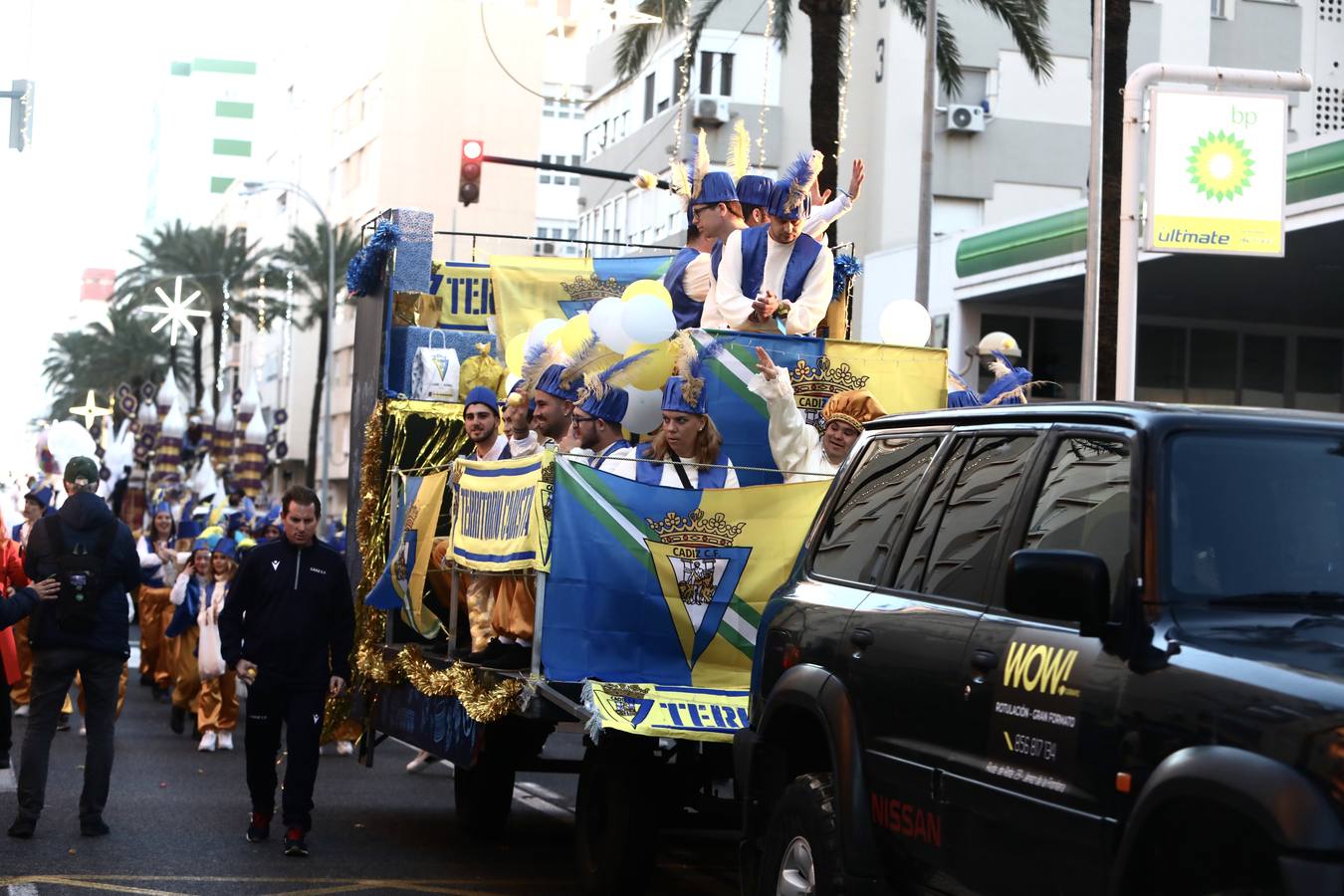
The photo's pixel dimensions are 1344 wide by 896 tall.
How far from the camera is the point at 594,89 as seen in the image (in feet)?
202

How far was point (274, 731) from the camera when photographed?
1122 cm

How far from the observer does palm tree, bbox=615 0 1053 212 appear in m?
21.8

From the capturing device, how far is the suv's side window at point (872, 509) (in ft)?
20.7

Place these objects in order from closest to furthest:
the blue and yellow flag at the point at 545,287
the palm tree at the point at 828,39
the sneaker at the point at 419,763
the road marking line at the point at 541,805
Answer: the road marking line at the point at 541,805 < the blue and yellow flag at the point at 545,287 < the sneaker at the point at 419,763 < the palm tree at the point at 828,39

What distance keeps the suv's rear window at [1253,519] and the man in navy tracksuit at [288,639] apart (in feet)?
22.9

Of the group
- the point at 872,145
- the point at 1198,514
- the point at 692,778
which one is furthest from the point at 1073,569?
the point at 872,145

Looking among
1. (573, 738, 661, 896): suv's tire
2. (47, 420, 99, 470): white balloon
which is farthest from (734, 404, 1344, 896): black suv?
(47, 420, 99, 470): white balloon

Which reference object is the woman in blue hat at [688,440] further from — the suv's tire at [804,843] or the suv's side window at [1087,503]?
the suv's side window at [1087,503]

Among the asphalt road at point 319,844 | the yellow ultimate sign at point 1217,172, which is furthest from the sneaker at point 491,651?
the yellow ultimate sign at point 1217,172

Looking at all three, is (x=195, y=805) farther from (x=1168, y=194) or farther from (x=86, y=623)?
(x=1168, y=194)

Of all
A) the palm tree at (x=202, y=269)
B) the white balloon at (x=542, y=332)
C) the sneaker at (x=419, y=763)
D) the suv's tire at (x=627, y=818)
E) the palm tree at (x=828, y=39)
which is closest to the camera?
the suv's tire at (x=627, y=818)

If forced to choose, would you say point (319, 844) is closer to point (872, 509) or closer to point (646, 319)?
point (646, 319)

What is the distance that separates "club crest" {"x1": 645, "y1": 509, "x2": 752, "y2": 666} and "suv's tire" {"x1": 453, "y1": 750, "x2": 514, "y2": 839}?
7.57 ft

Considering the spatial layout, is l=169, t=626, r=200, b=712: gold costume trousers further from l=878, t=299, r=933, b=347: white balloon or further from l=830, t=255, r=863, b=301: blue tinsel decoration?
l=878, t=299, r=933, b=347: white balloon
